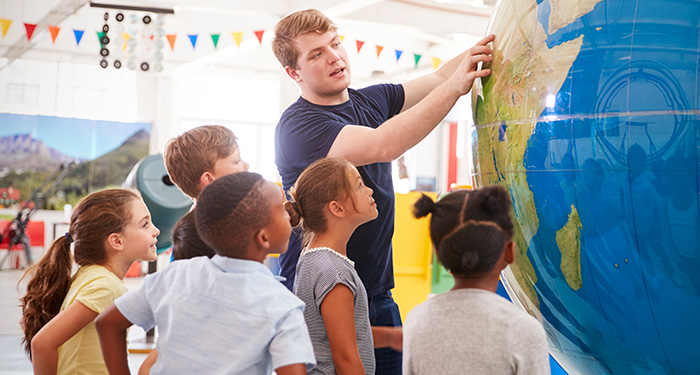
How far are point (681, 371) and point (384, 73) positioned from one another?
13163 millimetres

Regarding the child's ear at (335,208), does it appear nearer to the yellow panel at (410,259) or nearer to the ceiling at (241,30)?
the yellow panel at (410,259)

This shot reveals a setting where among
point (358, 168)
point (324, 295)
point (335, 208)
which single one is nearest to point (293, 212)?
point (335, 208)

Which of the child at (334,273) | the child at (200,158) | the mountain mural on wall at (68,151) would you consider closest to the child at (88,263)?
the child at (200,158)

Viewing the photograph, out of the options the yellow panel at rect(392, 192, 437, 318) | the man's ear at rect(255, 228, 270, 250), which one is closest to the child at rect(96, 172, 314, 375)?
the man's ear at rect(255, 228, 270, 250)

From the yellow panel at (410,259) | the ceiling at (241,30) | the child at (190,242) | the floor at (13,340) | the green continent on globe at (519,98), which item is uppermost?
the ceiling at (241,30)

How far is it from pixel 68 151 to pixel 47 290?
499 inches

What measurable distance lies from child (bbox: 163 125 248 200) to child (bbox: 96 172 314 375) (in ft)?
1.92

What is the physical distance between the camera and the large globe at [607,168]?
139 cm

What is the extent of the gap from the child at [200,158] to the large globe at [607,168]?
806 mm

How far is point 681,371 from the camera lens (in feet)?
4.99

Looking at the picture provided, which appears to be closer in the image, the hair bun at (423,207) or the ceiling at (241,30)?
the hair bun at (423,207)

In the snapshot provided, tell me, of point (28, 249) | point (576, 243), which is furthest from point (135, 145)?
point (576, 243)

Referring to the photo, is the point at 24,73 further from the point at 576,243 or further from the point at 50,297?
the point at 576,243

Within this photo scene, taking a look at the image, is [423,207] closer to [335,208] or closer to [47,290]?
[335,208]
